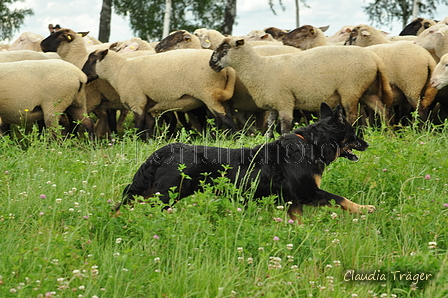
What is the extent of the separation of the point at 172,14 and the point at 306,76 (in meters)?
19.3

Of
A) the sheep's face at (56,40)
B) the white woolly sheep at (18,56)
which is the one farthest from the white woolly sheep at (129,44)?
the white woolly sheep at (18,56)

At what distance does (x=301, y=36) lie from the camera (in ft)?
33.5

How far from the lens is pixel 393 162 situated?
510cm

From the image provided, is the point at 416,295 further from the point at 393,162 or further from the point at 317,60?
the point at 317,60

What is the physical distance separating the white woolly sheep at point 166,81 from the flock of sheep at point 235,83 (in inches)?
0.6

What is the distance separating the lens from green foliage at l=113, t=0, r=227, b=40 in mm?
25719

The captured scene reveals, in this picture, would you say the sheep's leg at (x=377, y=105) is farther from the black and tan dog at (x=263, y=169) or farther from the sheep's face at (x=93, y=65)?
the sheep's face at (x=93, y=65)

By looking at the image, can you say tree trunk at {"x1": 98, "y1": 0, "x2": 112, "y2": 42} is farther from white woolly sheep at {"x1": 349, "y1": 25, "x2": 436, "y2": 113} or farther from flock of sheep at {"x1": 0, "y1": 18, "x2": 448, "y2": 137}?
white woolly sheep at {"x1": 349, "y1": 25, "x2": 436, "y2": 113}

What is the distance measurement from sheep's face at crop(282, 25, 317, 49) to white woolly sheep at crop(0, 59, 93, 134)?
416 centimetres

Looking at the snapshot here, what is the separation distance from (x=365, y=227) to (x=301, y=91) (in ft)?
12.3

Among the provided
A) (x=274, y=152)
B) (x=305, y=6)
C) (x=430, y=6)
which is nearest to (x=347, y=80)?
(x=274, y=152)

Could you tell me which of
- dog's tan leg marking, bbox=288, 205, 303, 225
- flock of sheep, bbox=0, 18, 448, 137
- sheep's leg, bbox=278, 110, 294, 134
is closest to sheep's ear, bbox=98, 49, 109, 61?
flock of sheep, bbox=0, 18, 448, 137

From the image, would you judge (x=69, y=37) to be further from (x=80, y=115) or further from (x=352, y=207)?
(x=352, y=207)

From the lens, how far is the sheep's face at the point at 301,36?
10156 millimetres
